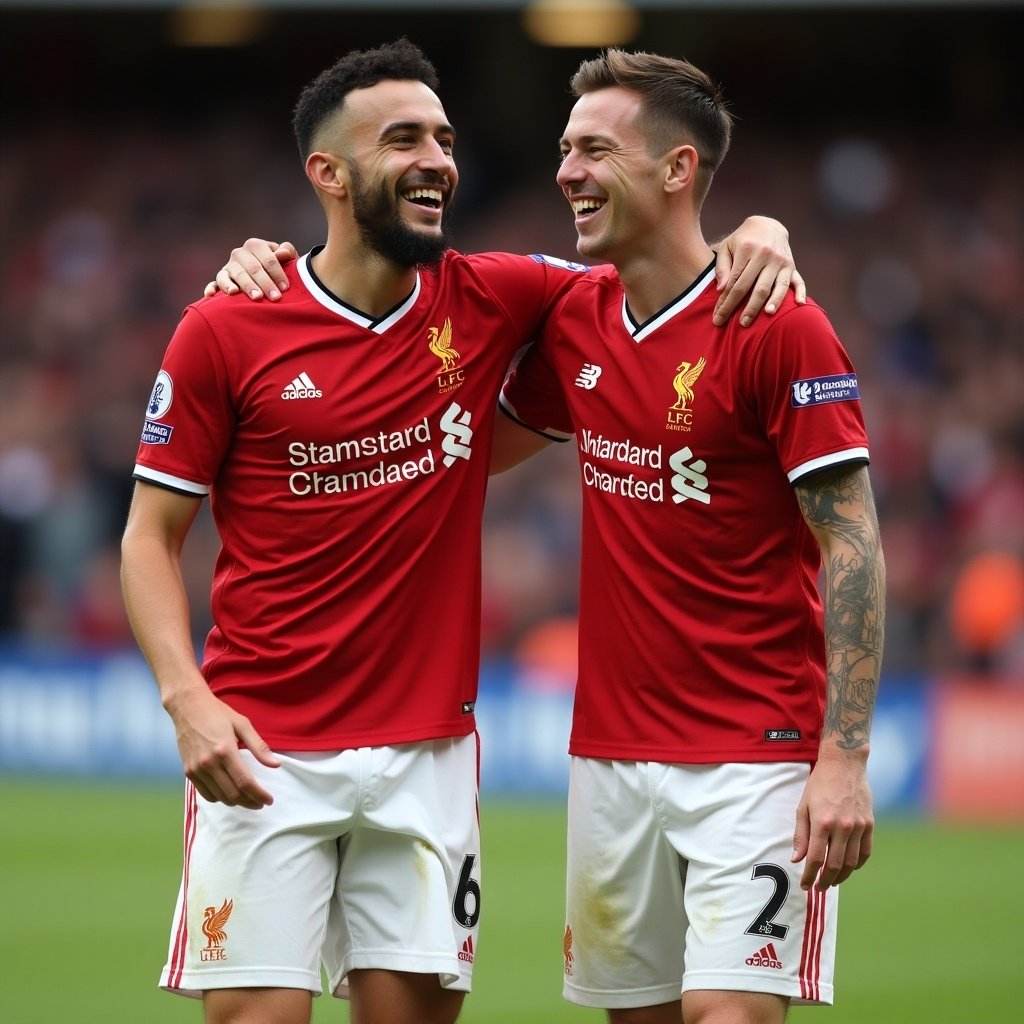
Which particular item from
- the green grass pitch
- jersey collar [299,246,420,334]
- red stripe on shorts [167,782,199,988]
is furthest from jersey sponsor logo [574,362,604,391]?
the green grass pitch

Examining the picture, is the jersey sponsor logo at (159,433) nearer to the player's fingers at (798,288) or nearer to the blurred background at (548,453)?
the player's fingers at (798,288)

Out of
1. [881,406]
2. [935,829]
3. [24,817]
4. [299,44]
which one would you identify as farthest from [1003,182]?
[24,817]

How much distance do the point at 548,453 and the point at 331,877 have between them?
12024 mm

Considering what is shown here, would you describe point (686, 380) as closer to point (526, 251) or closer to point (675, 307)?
point (675, 307)

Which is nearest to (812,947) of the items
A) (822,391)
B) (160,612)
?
(822,391)

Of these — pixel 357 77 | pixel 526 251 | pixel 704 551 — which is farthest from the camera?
pixel 526 251

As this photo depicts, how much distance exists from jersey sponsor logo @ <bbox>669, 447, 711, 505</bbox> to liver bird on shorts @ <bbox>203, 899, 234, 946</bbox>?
4.84 feet

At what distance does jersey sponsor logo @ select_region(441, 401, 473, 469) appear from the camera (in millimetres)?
4672

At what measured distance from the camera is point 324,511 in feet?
15.0

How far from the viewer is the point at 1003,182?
19281 millimetres

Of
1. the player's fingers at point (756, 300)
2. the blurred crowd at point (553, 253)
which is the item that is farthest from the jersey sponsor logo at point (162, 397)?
the blurred crowd at point (553, 253)

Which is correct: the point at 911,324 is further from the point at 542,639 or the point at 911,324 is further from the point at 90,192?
the point at 90,192

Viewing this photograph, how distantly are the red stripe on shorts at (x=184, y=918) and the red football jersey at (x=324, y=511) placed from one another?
243 mm

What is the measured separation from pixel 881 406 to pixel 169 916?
30.1 ft
